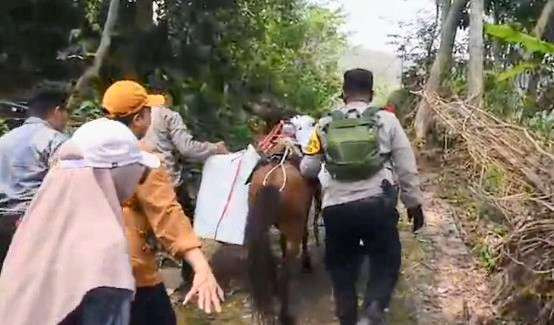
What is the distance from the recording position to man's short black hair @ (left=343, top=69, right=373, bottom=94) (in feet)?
17.9

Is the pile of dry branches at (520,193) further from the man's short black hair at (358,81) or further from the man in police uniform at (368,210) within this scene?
the man's short black hair at (358,81)

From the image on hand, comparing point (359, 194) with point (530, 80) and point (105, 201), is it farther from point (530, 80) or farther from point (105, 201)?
point (530, 80)

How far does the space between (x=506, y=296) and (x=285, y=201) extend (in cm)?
184

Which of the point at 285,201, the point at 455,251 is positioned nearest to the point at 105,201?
the point at 285,201

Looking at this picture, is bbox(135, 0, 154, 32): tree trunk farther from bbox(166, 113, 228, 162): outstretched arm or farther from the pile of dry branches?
the pile of dry branches

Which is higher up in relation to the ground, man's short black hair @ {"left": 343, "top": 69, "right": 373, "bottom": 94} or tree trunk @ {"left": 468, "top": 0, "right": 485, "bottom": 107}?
man's short black hair @ {"left": 343, "top": 69, "right": 373, "bottom": 94}

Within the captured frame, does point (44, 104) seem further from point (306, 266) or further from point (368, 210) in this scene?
point (306, 266)

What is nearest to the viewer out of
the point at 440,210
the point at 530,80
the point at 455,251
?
the point at 455,251

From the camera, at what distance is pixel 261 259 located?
6.47 meters

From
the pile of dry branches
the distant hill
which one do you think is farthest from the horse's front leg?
the distant hill

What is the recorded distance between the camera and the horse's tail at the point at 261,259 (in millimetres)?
6477

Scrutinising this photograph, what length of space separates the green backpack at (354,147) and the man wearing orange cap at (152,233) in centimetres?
150

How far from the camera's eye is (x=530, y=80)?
582 inches

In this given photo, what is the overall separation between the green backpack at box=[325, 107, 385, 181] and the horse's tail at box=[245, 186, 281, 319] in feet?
4.26
